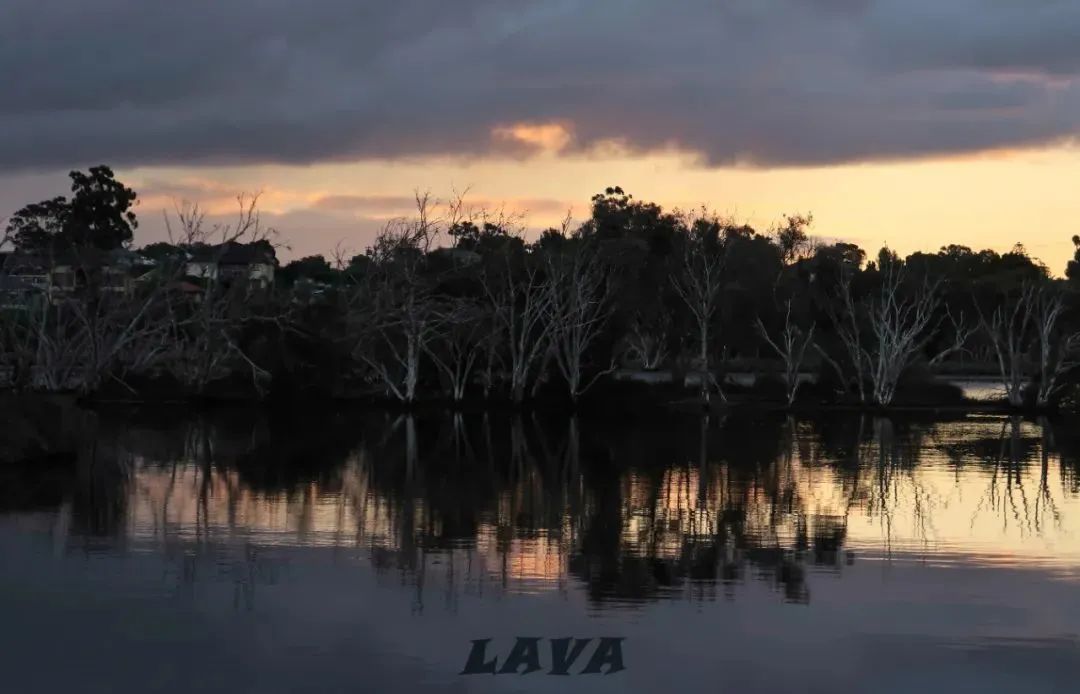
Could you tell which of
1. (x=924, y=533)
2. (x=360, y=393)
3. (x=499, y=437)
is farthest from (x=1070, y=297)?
(x=924, y=533)

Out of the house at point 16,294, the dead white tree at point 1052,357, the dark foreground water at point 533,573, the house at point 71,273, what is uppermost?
the house at point 71,273

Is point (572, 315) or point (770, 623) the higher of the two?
point (572, 315)

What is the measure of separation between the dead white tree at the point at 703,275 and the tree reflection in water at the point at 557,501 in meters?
15.4

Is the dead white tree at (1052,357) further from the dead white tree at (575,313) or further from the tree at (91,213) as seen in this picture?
the tree at (91,213)

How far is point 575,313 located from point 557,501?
30900 millimetres

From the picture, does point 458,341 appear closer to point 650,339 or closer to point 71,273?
point 71,273

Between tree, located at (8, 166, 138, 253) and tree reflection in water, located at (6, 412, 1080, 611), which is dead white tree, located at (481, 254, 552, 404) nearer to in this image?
tree reflection in water, located at (6, 412, 1080, 611)

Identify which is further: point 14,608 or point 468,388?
point 468,388

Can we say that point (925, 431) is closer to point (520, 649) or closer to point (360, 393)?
point (360, 393)

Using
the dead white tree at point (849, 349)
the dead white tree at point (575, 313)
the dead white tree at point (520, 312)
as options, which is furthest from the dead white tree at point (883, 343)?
the dead white tree at point (520, 312)

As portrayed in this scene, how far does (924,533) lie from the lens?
2028 cm

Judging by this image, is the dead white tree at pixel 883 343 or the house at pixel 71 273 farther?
the dead white tree at pixel 883 343

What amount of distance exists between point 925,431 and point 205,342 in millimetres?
25140

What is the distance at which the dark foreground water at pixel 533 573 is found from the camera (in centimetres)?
1204
